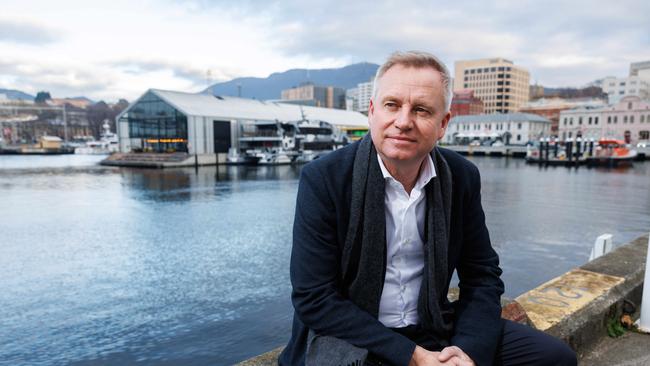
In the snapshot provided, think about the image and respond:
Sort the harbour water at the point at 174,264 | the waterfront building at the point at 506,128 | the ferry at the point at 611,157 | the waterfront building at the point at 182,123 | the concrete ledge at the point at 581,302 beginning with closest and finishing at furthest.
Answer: the concrete ledge at the point at 581,302 < the harbour water at the point at 174,264 < the ferry at the point at 611,157 < the waterfront building at the point at 182,123 < the waterfront building at the point at 506,128

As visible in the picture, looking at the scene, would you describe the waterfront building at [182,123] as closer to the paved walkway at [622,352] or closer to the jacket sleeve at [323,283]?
the paved walkway at [622,352]

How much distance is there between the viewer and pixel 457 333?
1.66 metres

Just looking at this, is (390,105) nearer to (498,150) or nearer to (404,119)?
(404,119)

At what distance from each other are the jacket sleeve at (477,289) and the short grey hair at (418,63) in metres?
0.40

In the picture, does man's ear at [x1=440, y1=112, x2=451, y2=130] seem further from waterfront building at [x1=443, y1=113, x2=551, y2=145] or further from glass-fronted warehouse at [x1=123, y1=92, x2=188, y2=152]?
waterfront building at [x1=443, y1=113, x2=551, y2=145]

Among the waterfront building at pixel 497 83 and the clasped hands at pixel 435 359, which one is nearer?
the clasped hands at pixel 435 359

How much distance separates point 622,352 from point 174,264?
328 inches

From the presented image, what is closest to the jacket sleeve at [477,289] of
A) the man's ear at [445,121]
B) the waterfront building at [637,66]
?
the man's ear at [445,121]

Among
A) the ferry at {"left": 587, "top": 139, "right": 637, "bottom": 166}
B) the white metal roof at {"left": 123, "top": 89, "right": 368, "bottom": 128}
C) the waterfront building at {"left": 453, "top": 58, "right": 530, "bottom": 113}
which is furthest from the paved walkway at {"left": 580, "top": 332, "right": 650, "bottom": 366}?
the waterfront building at {"left": 453, "top": 58, "right": 530, "bottom": 113}

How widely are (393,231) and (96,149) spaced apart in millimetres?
79492

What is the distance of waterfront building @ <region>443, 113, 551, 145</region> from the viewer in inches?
2699

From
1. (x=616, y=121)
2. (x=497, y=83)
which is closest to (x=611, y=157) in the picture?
(x=616, y=121)

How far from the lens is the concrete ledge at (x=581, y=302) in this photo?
7.42 ft

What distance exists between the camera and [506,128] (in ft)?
231
